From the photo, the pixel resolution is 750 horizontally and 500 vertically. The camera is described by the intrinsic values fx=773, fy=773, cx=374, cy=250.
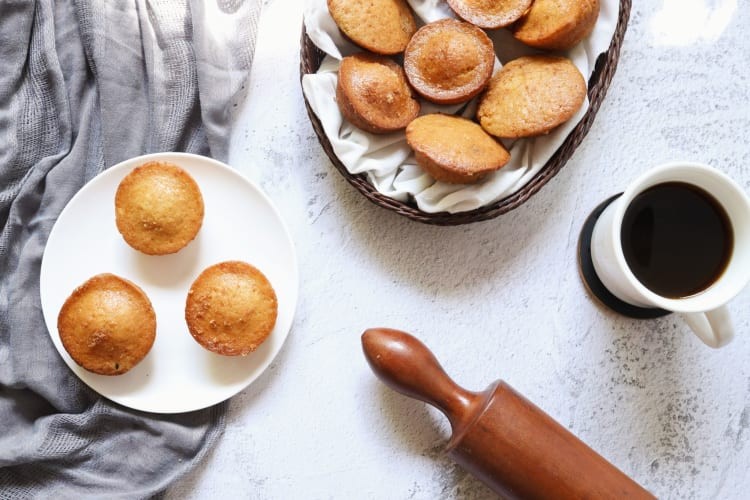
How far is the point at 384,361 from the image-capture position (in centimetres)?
113

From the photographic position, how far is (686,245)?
3.71 feet

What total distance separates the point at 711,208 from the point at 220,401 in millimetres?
785

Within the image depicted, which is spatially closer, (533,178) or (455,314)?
(533,178)

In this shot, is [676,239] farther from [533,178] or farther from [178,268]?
[178,268]

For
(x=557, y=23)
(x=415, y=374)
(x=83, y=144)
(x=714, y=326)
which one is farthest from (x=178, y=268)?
(x=714, y=326)

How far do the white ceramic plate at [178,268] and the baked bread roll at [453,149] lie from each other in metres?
0.26

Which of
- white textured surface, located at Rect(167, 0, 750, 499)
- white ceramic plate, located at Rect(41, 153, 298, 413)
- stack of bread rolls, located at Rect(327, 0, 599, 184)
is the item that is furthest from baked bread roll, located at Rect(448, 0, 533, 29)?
white ceramic plate, located at Rect(41, 153, 298, 413)

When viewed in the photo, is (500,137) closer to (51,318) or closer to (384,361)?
(384,361)

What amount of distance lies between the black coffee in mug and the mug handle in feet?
0.13

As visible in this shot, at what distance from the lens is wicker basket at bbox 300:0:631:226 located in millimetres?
1145

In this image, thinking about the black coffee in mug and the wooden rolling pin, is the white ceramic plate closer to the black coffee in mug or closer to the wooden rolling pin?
the wooden rolling pin

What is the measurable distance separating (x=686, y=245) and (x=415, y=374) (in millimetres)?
438

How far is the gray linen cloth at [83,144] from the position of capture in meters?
1.21

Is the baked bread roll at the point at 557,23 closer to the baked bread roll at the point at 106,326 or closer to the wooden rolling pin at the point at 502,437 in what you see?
the wooden rolling pin at the point at 502,437
